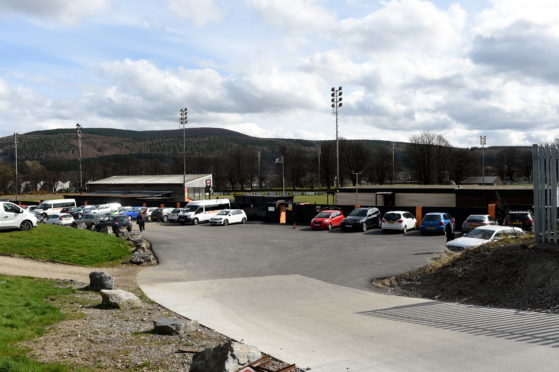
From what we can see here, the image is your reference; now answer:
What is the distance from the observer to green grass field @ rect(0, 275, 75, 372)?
7129mm

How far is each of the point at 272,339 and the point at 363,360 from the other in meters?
2.12

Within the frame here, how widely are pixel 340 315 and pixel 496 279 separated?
4.60 meters

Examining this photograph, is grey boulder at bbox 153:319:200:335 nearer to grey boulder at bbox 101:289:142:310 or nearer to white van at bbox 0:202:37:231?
grey boulder at bbox 101:289:142:310

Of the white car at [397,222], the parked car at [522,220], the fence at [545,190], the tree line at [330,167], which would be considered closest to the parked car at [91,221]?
the white car at [397,222]

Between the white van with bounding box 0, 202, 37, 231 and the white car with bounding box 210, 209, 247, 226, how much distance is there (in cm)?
1780

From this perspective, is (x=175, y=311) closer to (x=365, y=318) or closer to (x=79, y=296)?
(x=79, y=296)

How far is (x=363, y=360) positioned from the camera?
26.6 ft

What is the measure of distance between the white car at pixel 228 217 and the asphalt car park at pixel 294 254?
6.93 metres

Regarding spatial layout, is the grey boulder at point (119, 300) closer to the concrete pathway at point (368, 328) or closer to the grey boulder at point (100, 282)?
the concrete pathway at point (368, 328)

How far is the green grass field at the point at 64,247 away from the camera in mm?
21561

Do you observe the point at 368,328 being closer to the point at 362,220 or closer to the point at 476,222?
the point at 476,222

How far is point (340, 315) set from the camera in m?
11.8

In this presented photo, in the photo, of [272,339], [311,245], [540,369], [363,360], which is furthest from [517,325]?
[311,245]

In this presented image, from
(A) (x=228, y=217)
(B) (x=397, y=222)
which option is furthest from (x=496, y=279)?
(A) (x=228, y=217)
